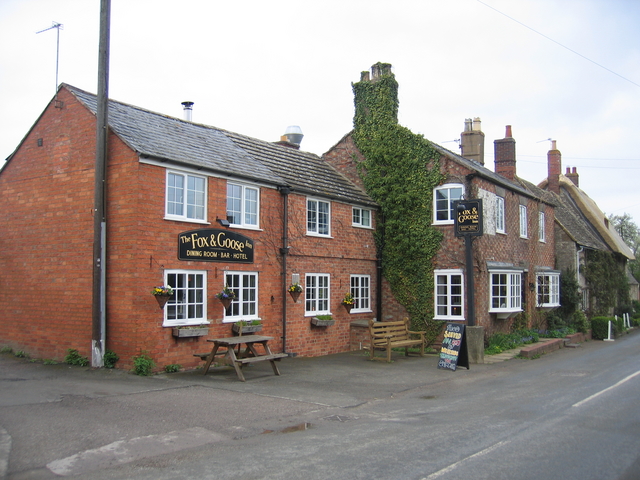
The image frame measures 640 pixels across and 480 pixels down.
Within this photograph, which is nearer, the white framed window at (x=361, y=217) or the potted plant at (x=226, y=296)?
the potted plant at (x=226, y=296)

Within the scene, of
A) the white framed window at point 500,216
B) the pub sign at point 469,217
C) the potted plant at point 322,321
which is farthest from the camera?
the white framed window at point 500,216

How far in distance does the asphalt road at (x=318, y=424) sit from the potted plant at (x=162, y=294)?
1.66 m

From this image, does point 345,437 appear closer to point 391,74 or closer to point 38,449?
point 38,449

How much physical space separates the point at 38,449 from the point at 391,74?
1858cm

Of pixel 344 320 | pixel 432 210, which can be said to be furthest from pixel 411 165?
pixel 344 320

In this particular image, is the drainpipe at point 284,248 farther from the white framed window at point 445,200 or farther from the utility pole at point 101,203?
the white framed window at point 445,200

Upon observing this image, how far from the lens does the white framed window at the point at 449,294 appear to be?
19312 mm

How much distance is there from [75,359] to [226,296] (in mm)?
3855

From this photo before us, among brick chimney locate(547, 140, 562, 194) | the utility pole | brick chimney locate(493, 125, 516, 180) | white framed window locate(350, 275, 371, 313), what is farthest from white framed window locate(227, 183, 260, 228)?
brick chimney locate(547, 140, 562, 194)

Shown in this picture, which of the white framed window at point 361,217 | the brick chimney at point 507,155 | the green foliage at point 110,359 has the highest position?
the brick chimney at point 507,155

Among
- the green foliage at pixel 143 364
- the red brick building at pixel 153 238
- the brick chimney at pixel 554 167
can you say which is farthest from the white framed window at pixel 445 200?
the brick chimney at pixel 554 167

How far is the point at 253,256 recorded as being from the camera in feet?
52.1

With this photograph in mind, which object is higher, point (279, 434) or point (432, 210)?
point (432, 210)

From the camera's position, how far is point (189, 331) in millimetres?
13664
